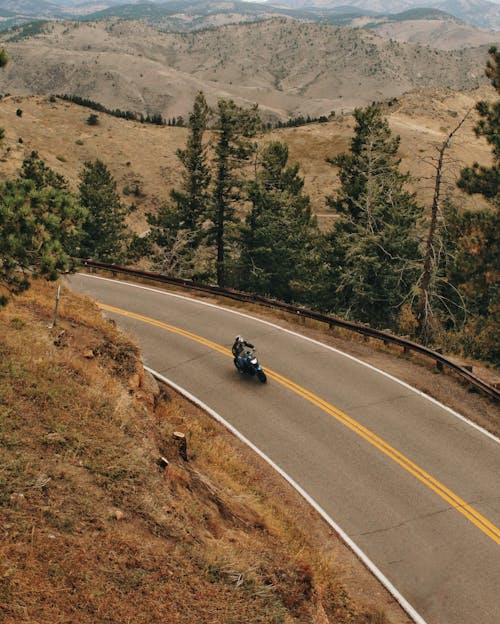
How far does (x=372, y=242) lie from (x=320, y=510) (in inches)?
695

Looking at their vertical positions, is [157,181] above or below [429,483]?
above

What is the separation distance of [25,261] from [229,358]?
10.1 metres

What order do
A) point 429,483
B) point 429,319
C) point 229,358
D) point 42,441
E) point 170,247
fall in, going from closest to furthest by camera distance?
1. point 42,441
2. point 429,483
3. point 229,358
4. point 429,319
5. point 170,247

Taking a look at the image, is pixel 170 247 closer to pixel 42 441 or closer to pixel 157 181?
pixel 42 441

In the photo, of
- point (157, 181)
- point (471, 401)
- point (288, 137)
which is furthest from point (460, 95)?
point (471, 401)

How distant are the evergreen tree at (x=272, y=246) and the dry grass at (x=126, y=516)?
19.3m

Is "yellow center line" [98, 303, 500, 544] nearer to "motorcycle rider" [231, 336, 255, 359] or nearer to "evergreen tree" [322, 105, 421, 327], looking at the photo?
"motorcycle rider" [231, 336, 255, 359]

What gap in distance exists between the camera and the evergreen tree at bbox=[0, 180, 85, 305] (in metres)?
9.54

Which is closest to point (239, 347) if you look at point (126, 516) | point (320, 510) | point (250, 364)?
point (250, 364)

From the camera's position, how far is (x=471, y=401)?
1620 cm

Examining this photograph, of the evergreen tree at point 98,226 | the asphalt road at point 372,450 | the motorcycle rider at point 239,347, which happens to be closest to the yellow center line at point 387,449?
the asphalt road at point 372,450

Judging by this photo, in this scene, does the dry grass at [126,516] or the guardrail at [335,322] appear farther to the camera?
the guardrail at [335,322]

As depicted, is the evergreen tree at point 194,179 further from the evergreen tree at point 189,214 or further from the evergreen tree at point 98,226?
the evergreen tree at point 98,226

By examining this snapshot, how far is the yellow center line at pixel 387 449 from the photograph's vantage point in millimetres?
11562
